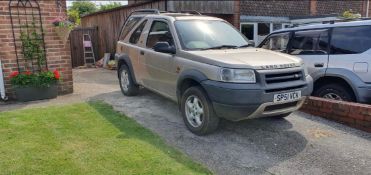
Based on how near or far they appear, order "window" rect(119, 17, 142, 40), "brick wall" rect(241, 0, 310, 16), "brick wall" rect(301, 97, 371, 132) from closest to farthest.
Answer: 1. "brick wall" rect(301, 97, 371, 132)
2. "window" rect(119, 17, 142, 40)
3. "brick wall" rect(241, 0, 310, 16)

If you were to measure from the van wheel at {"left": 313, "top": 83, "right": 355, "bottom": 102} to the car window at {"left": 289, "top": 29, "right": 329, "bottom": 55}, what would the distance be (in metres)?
0.66

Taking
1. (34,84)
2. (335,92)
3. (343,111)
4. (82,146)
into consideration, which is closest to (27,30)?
(34,84)

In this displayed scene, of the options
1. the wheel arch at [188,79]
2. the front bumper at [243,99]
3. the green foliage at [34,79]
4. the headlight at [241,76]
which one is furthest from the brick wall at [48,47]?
the headlight at [241,76]

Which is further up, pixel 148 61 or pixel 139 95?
pixel 148 61

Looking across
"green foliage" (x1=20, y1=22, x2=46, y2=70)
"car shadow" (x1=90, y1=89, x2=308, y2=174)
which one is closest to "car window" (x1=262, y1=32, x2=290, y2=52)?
"car shadow" (x1=90, y1=89, x2=308, y2=174)

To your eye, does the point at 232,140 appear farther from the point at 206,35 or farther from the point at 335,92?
the point at 335,92

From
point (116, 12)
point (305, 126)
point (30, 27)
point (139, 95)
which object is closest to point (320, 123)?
point (305, 126)

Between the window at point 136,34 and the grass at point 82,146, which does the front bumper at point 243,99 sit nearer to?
the grass at point 82,146

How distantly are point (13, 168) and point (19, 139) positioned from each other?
1009 millimetres

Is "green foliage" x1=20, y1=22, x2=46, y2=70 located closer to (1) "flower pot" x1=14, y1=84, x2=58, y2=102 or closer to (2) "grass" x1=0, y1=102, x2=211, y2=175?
(1) "flower pot" x1=14, y1=84, x2=58, y2=102

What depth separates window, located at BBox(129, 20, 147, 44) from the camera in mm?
6820

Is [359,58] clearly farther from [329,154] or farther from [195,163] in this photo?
[195,163]

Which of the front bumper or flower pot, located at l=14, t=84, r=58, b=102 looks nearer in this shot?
the front bumper

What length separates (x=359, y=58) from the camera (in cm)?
546
